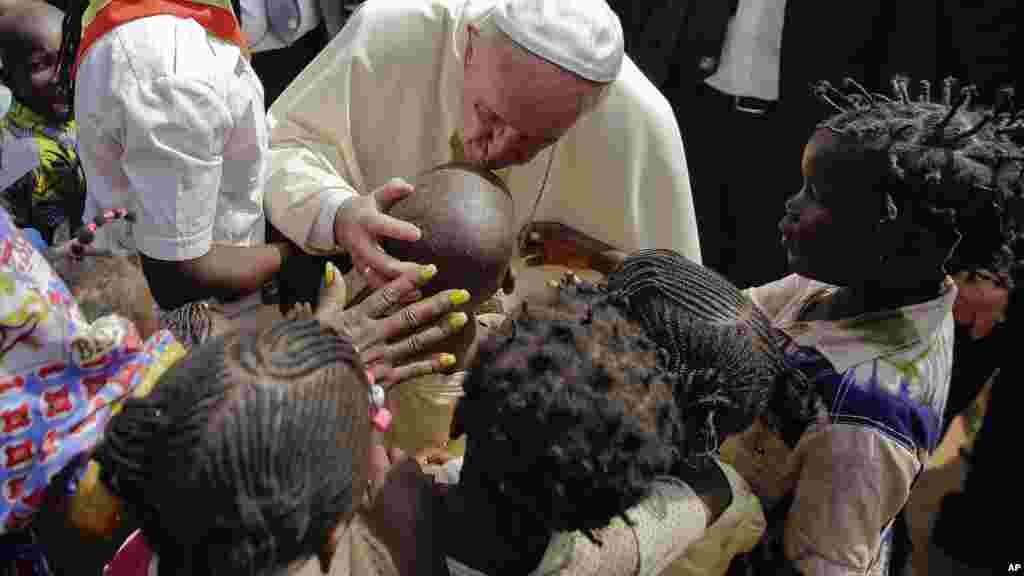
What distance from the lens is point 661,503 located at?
5.79ft

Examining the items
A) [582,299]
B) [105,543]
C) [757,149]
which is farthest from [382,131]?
[757,149]

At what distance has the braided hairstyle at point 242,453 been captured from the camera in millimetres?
1250

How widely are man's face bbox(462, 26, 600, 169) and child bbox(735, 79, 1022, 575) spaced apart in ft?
2.07

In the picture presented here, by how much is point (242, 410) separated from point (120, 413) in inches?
10.6

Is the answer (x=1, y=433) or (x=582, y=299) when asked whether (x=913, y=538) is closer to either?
(x=582, y=299)

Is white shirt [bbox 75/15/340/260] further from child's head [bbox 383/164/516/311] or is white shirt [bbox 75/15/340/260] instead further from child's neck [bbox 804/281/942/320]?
child's neck [bbox 804/281/942/320]

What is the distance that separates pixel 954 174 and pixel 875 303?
14.6 inches

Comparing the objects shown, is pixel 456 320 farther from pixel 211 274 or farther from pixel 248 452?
pixel 211 274

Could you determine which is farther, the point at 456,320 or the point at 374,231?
the point at 374,231

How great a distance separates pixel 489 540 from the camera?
166 centimetres

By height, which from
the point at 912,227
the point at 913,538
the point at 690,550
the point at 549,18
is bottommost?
the point at 913,538

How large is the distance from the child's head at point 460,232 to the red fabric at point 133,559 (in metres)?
0.79

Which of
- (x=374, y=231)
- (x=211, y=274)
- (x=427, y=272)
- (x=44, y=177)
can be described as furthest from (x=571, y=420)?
(x=44, y=177)

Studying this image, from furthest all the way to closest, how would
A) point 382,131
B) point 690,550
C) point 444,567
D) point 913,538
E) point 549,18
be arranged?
point 913,538
point 382,131
point 549,18
point 690,550
point 444,567
